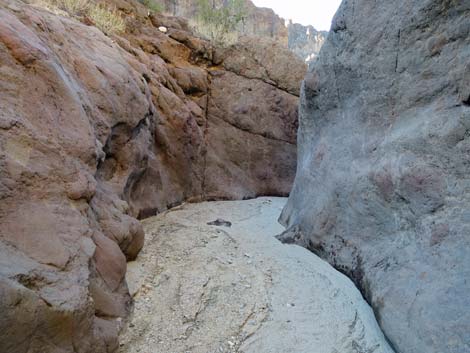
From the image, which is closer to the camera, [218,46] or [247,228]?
[247,228]

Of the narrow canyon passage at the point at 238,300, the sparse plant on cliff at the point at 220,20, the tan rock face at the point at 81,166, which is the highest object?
the sparse plant on cliff at the point at 220,20

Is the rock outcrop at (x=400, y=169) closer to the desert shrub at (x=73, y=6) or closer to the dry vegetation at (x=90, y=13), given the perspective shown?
the dry vegetation at (x=90, y=13)

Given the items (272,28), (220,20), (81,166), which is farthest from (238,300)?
(272,28)

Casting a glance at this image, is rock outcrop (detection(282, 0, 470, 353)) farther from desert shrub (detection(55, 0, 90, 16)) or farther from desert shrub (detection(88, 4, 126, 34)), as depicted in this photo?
desert shrub (detection(55, 0, 90, 16))

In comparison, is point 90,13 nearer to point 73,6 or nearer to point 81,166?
point 73,6

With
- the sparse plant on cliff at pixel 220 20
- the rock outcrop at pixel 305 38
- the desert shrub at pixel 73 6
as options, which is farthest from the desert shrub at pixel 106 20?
the rock outcrop at pixel 305 38

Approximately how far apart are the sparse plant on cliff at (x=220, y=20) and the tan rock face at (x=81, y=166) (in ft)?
5.57

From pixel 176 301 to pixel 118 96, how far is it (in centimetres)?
255

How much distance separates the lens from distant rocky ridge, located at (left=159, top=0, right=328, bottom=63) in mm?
16359

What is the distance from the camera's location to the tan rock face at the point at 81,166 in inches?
73.0

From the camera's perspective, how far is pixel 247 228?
17.2 feet

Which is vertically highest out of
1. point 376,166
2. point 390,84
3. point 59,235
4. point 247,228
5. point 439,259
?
point 390,84

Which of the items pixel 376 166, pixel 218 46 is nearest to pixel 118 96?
pixel 376 166

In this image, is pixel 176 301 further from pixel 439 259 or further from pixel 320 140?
pixel 320 140
